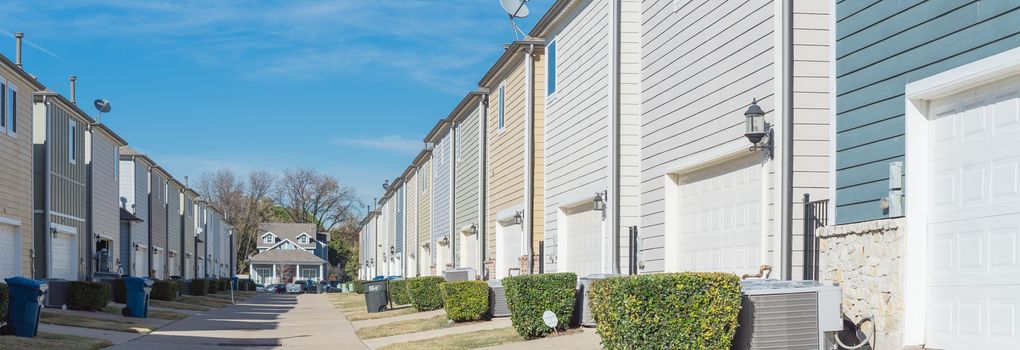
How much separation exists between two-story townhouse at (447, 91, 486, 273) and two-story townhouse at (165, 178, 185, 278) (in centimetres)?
2145

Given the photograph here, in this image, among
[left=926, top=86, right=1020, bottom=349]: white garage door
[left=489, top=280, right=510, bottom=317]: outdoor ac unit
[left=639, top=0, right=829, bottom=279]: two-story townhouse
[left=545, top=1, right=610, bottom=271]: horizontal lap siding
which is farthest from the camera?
[left=489, top=280, right=510, bottom=317]: outdoor ac unit

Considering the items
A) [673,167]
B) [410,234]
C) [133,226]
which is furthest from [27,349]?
[410,234]

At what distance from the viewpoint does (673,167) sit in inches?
631

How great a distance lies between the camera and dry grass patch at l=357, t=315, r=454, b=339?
21809 millimetres

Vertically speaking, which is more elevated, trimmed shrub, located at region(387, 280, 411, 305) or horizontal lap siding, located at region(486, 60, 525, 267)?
horizontal lap siding, located at region(486, 60, 525, 267)

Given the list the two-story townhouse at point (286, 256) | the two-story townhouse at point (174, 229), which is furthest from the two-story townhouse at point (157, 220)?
the two-story townhouse at point (286, 256)

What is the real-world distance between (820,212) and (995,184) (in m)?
3.11

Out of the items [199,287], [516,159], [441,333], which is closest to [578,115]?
[441,333]

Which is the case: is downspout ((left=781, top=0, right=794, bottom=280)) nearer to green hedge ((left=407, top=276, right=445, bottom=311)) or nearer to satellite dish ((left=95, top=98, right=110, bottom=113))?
green hedge ((left=407, top=276, right=445, bottom=311))

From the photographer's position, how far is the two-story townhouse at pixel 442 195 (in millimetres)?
37125

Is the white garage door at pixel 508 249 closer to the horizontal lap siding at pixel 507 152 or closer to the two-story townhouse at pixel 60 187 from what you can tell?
the horizontal lap siding at pixel 507 152

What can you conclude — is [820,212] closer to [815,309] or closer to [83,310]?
[815,309]

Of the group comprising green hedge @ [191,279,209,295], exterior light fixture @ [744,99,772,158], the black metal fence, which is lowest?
green hedge @ [191,279,209,295]

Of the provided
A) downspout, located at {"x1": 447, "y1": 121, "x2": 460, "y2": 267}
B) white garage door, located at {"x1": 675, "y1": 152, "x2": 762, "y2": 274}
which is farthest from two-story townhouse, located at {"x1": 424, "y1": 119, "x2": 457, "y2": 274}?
white garage door, located at {"x1": 675, "y1": 152, "x2": 762, "y2": 274}
